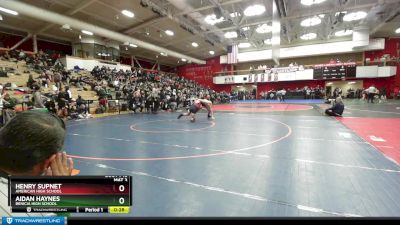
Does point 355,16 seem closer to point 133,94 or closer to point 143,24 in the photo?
point 143,24

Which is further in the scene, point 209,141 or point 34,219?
point 209,141

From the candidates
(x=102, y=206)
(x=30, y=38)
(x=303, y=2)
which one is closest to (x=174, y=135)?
(x=102, y=206)

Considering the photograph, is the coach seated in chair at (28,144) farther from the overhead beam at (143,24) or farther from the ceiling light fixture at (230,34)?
the ceiling light fixture at (230,34)

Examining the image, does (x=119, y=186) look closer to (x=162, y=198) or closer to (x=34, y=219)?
(x=34, y=219)

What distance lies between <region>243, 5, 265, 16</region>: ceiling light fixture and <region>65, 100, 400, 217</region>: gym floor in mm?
11907

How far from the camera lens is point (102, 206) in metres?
0.80

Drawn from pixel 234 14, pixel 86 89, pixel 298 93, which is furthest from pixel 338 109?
pixel 298 93

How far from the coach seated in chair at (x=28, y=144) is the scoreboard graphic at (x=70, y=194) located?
4cm

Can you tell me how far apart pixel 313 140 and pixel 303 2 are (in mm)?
12794

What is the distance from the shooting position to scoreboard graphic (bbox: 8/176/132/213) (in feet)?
2.55

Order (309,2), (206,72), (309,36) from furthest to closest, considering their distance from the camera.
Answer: (206,72), (309,36), (309,2)

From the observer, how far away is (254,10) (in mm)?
15773

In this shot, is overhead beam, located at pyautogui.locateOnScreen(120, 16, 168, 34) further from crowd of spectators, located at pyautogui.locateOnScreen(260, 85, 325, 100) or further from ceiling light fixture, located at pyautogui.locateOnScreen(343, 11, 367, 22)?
crowd of spectators, located at pyautogui.locateOnScreen(260, 85, 325, 100)

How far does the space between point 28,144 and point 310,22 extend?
21.8m
